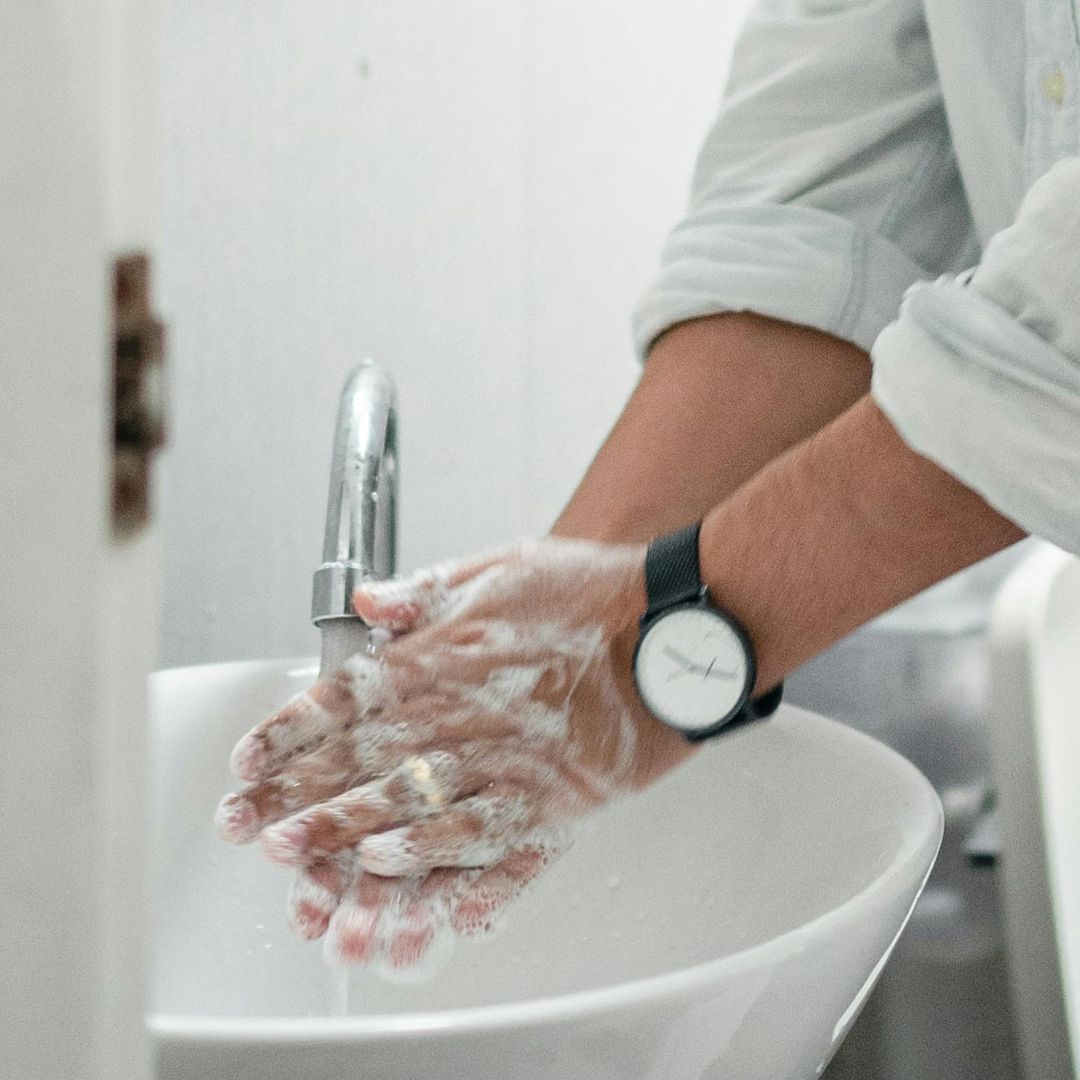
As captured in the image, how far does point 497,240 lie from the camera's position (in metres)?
0.93

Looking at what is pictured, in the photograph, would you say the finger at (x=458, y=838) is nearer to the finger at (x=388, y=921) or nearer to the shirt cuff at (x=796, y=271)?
the finger at (x=388, y=921)

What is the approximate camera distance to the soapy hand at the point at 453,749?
0.50 m

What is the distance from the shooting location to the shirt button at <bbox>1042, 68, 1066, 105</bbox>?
559 millimetres

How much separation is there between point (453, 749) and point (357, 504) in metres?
0.12

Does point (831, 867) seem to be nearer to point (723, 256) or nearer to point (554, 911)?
point (554, 911)

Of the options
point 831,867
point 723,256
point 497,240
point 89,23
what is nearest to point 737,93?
point 723,256

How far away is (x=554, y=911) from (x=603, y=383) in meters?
0.43

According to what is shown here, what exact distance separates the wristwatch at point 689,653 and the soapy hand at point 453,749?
2 cm

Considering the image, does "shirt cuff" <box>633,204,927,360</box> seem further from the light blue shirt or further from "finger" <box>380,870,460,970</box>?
"finger" <box>380,870,460,970</box>

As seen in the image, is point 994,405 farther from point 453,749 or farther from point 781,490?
point 453,749

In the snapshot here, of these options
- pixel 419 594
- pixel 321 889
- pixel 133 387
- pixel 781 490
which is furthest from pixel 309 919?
pixel 133 387

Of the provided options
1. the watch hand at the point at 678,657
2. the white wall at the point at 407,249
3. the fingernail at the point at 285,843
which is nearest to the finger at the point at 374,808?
the fingernail at the point at 285,843

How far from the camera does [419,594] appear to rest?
578mm

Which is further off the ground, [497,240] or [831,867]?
[497,240]
